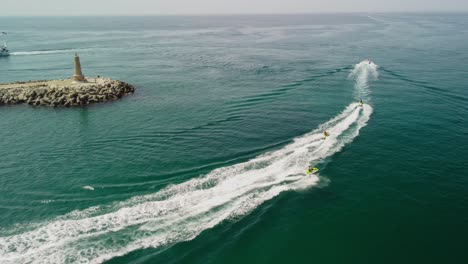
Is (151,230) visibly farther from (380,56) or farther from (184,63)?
(380,56)

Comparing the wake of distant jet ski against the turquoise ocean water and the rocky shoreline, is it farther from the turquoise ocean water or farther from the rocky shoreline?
the rocky shoreline

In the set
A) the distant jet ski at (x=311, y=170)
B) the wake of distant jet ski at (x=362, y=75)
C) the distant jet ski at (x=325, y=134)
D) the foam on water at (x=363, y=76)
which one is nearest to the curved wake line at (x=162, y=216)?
the distant jet ski at (x=311, y=170)

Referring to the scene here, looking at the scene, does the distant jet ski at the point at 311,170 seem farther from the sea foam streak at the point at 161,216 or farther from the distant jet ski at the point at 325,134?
the distant jet ski at the point at 325,134

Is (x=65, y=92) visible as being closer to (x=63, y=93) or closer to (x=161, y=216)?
(x=63, y=93)

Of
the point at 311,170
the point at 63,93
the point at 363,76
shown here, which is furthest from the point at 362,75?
the point at 63,93

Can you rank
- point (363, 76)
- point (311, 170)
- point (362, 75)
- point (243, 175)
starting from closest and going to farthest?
point (243, 175), point (311, 170), point (363, 76), point (362, 75)
